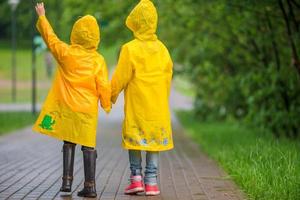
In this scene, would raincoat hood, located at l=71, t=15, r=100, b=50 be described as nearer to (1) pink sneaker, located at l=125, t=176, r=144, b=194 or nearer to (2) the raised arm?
(2) the raised arm

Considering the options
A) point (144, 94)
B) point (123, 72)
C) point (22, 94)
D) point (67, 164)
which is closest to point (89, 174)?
point (67, 164)

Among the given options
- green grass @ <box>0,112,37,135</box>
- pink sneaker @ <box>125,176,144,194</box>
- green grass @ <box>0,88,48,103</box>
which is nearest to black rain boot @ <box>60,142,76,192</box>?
pink sneaker @ <box>125,176,144,194</box>

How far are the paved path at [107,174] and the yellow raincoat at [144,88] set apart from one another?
1.98ft

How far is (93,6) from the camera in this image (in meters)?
19.2

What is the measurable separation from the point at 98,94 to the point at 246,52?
12.4 metres

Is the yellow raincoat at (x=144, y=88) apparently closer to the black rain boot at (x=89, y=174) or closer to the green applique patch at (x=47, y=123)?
the black rain boot at (x=89, y=174)

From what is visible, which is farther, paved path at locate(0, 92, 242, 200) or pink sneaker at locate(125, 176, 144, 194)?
paved path at locate(0, 92, 242, 200)

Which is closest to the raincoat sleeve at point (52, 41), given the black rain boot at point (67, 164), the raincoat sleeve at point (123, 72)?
the raincoat sleeve at point (123, 72)

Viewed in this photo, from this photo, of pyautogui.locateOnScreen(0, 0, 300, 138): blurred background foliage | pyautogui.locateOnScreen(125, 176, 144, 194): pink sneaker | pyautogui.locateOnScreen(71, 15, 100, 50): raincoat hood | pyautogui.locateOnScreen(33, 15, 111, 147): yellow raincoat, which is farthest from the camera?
pyautogui.locateOnScreen(0, 0, 300, 138): blurred background foliage

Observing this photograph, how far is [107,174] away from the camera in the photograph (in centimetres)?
991

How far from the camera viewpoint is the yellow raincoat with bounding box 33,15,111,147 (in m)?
7.54

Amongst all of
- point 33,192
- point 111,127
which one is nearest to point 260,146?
point 33,192

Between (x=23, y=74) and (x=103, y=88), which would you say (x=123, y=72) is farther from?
(x=23, y=74)

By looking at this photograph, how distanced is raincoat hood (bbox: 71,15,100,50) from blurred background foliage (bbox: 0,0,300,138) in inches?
265
